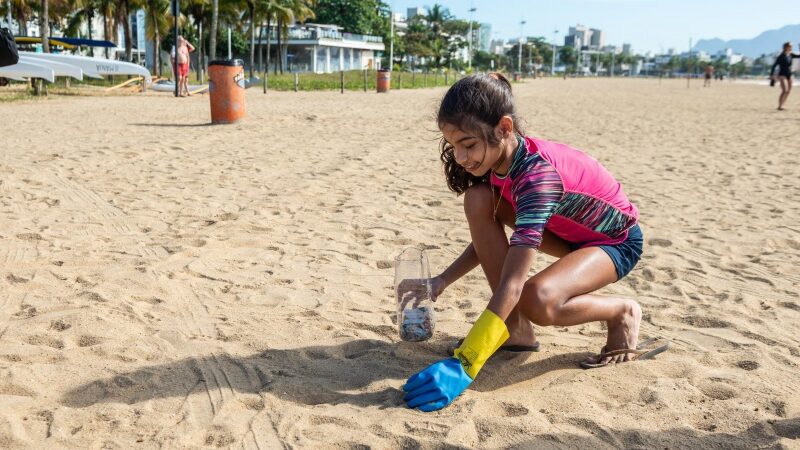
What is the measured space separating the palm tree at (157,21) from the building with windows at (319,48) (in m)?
22.6

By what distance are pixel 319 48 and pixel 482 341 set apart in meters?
63.0

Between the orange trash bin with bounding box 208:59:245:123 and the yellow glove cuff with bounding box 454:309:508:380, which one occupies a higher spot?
the orange trash bin with bounding box 208:59:245:123

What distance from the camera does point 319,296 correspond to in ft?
11.3

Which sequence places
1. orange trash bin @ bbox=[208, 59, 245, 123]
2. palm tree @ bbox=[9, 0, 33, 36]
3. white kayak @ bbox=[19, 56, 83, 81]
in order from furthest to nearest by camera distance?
palm tree @ bbox=[9, 0, 33, 36] → white kayak @ bbox=[19, 56, 83, 81] → orange trash bin @ bbox=[208, 59, 245, 123]

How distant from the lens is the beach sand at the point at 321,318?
222 centimetres

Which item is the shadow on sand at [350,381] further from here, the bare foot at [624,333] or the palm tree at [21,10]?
the palm tree at [21,10]

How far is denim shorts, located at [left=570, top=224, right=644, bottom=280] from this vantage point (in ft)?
8.93

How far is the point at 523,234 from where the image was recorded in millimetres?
2342

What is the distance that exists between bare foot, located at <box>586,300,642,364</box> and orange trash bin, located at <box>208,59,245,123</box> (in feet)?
31.1

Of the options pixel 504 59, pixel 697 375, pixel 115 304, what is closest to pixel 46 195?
pixel 115 304

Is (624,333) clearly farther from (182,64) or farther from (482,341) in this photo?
(182,64)

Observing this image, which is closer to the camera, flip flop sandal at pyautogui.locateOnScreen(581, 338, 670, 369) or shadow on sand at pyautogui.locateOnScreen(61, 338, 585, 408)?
shadow on sand at pyautogui.locateOnScreen(61, 338, 585, 408)

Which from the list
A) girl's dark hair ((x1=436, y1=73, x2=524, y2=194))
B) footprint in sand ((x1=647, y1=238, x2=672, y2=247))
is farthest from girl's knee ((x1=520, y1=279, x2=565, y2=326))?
footprint in sand ((x1=647, y1=238, x2=672, y2=247))

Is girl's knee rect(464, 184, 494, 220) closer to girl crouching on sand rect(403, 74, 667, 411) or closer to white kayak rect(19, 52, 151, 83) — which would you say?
girl crouching on sand rect(403, 74, 667, 411)
